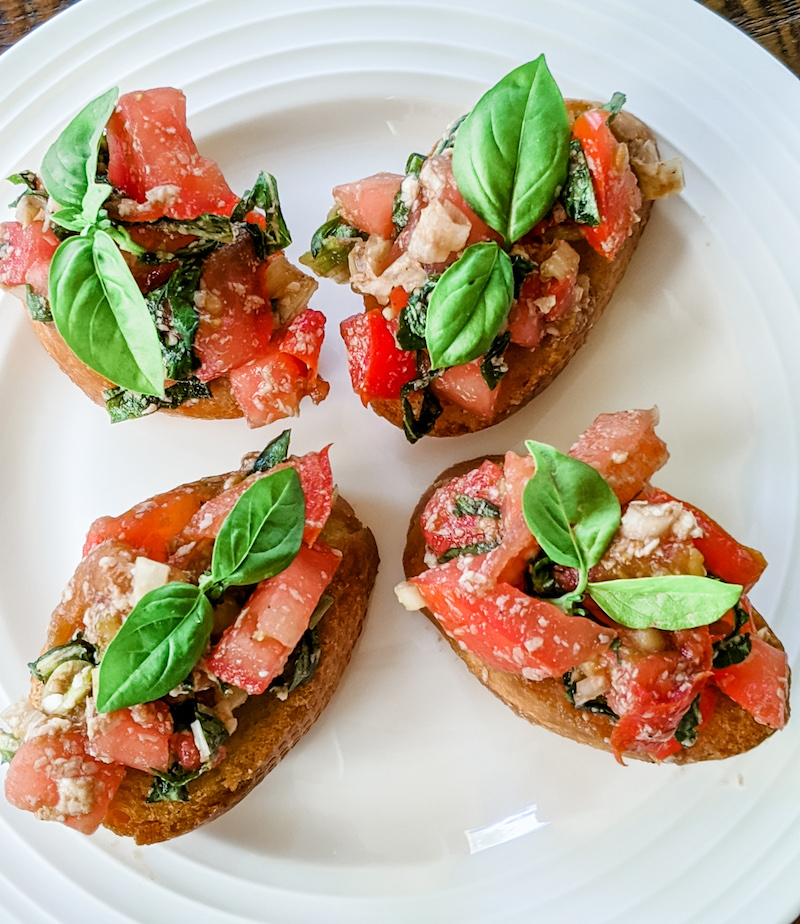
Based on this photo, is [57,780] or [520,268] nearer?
[57,780]

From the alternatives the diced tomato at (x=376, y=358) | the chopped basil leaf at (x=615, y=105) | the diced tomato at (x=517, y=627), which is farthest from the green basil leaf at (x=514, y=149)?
the diced tomato at (x=517, y=627)

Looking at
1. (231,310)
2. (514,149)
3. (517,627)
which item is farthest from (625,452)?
(231,310)

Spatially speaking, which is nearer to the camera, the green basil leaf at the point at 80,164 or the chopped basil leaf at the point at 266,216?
the green basil leaf at the point at 80,164

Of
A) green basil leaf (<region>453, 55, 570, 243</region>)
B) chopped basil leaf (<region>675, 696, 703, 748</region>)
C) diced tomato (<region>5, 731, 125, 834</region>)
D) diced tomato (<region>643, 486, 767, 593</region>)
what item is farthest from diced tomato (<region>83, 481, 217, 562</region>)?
chopped basil leaf (<region>675, 696, 703, 748</region>)

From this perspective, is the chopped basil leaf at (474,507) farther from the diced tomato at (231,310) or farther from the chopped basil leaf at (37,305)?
the chopped basil leaf at (37,305)

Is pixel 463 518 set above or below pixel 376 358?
below

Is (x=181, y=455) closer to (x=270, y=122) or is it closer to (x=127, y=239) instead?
(x=127, y=239)

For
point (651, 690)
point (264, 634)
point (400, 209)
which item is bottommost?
point (651, 690)

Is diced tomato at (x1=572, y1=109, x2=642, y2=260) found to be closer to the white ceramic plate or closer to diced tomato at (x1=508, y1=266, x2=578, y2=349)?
diced tomato at (x1=508, y1=266, x2=578, y2=349)

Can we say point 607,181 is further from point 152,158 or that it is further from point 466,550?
point 152,158
